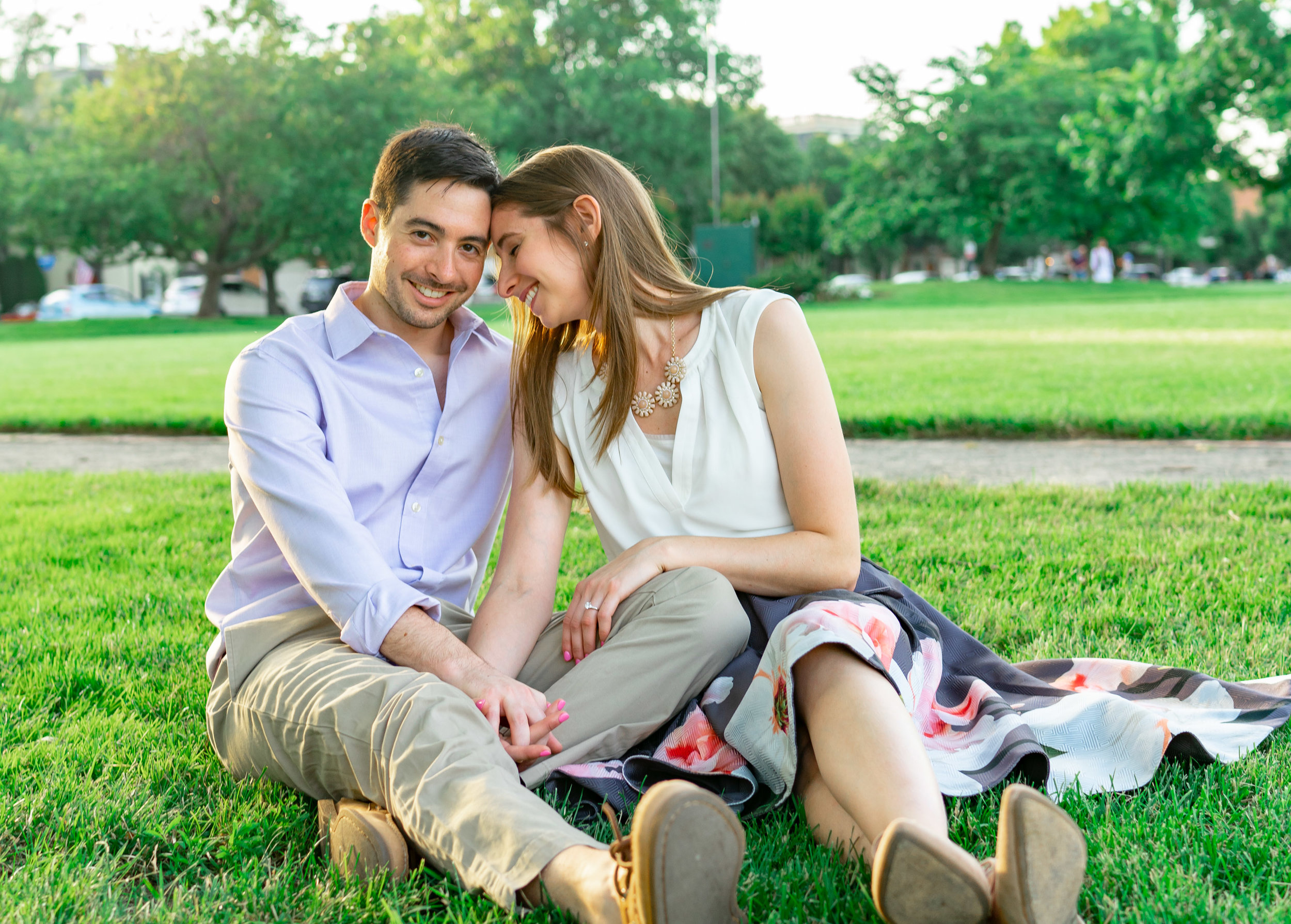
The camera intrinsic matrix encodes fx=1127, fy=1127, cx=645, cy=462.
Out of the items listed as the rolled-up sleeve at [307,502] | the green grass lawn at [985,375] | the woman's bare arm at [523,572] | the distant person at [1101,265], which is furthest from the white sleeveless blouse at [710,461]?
the distant person at [1101,265]

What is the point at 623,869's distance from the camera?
1.69m

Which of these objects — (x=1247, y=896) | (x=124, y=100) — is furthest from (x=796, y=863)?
(x=124, y=100)

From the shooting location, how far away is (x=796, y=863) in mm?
2102

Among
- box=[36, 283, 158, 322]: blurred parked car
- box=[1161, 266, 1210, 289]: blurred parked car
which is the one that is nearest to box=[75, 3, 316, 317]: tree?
box=[36, 283, 158, 322]: blurred parked car

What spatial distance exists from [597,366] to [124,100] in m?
36.5

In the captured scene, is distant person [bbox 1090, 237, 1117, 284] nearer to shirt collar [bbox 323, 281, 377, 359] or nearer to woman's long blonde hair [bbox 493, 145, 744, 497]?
woman's long blonde hair [bbox 493, 145, 744, 497]

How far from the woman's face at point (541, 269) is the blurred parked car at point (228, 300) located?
36.3 m

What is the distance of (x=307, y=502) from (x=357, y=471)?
27cm

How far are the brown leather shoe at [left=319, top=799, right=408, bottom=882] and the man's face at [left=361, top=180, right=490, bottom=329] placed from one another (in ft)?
4.25

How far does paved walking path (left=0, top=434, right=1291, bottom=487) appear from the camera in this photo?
6.17 metres

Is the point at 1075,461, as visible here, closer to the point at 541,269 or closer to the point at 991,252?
the point at 541,269

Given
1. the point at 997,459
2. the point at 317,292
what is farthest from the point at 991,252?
the point at 997,459

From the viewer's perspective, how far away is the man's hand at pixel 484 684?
2.32m

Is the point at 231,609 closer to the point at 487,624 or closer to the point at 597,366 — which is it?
the point at 487,624
